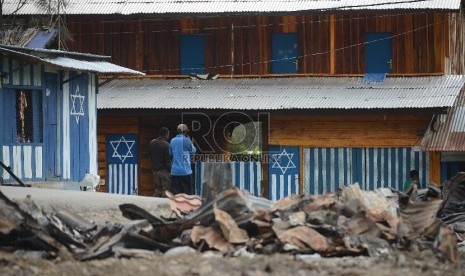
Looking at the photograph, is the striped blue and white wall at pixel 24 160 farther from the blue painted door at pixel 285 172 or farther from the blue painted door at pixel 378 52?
the blue painted door at pixel 378 52

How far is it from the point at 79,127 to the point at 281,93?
6090 mm

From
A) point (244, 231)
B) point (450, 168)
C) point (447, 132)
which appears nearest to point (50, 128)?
point (447, 132)

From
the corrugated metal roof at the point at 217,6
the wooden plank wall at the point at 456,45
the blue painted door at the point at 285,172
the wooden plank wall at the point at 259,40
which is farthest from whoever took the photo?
the wooden plank wall at the point at 456,45

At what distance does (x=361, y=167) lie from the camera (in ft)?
85.6

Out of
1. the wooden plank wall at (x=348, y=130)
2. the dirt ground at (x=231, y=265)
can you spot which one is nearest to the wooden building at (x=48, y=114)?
the wooden plank wall at (x=348, y=130)

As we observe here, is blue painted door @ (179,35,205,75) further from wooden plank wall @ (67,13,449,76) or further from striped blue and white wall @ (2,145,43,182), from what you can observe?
striped blue and white wall @ (2,145,43,182)

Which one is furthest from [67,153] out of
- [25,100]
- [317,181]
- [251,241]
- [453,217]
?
[251,241]

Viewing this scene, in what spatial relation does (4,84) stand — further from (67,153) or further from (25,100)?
(67,153)

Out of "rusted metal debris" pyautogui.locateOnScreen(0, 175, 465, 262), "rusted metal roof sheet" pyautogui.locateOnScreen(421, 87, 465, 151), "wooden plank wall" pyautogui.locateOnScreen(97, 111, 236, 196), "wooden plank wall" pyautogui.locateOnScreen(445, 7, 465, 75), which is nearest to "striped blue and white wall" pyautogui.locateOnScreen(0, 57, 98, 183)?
"wooden plank wall" pyautogui.locateOnScreen(97, 111, 236, 196)

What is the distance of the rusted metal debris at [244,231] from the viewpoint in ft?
32.6

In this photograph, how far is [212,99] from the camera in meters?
25.8

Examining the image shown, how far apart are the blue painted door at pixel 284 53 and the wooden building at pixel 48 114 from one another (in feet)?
20.5

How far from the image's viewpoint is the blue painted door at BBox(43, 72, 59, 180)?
2080 centimetres

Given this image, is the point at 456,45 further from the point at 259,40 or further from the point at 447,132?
the point at 259,40
